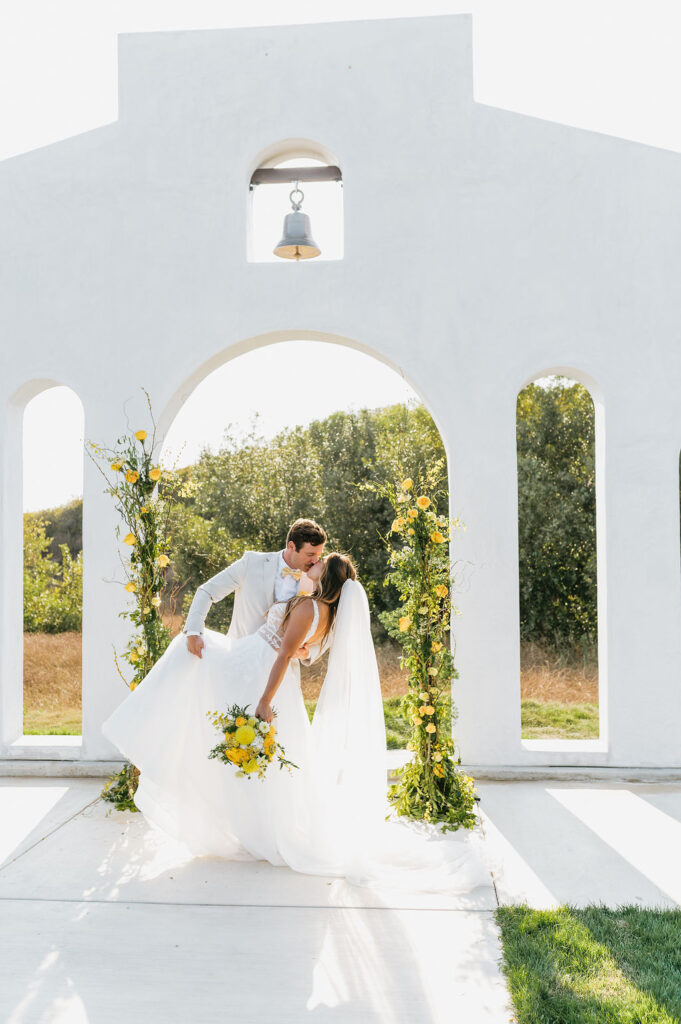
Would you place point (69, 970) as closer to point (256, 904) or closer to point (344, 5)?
point (256, 904)

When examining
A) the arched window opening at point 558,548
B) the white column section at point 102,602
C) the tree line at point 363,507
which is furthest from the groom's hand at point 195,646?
the tree line at point 363,507

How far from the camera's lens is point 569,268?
626 centimetres

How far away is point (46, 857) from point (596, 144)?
6.16 m

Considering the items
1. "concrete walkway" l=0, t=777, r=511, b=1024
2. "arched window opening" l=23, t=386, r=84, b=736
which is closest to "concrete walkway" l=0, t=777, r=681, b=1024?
"concrete walkway" l=0, t=777, r=511, b=1024

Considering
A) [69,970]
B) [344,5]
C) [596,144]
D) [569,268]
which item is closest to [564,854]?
[69,970]

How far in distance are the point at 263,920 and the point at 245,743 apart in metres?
0.83

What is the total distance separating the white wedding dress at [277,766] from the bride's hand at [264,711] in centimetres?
10

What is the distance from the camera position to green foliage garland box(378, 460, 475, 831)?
210 inches

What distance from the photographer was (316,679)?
1219 cm

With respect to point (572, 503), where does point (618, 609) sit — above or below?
below

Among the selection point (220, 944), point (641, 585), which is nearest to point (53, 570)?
point (641, 585)

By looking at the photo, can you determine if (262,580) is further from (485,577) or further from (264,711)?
(485,577)

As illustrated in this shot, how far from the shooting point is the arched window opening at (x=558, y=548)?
39.8 feet

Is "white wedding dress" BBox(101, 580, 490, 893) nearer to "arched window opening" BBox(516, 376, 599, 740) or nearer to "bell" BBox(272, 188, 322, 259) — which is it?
"bell" BBox(272, 188, 322, 259)
